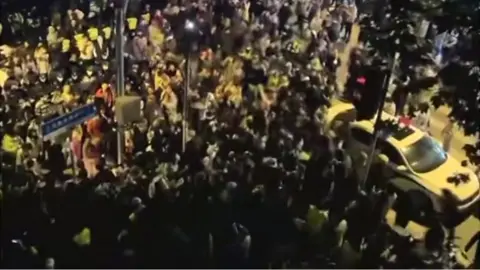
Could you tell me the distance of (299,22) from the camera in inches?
59.4

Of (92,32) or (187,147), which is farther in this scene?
(187,147)

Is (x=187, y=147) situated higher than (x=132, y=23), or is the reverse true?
(x=132, y=23)

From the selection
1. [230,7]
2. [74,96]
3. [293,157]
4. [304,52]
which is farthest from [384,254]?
[74,96]

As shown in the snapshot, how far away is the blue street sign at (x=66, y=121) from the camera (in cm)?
153

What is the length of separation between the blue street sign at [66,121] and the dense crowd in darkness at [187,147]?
12mm

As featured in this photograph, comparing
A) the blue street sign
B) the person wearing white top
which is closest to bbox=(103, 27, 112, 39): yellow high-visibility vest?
the blue street sign

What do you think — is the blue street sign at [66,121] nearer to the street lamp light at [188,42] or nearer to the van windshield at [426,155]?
the street lamp light at [188,42]

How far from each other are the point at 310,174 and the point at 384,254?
256mm

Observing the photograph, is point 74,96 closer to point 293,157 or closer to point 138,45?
point 138,45

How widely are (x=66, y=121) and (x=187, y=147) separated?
0.26 m

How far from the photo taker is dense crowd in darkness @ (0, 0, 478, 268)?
1.50 meters

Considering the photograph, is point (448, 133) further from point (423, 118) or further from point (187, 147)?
point (187, 147)

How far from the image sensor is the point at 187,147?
159cm

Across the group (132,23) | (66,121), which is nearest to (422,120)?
(132,23)
